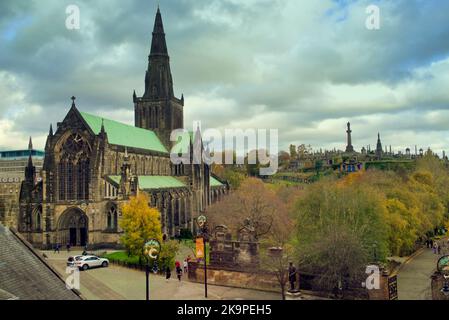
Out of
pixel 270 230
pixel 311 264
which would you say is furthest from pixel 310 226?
pixel 270 230

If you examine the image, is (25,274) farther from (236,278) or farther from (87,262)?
(87,262)

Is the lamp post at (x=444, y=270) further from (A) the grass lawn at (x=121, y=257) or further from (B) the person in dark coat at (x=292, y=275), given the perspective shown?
(A) the grass lawn at (x=121, y=257)

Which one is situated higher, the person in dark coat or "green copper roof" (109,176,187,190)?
"green copper roof" (109,176,187,190)

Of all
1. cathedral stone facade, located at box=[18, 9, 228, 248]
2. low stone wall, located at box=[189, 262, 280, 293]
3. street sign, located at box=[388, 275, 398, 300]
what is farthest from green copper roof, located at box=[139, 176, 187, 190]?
street sign, located at box=[388, 275, 398, 300]

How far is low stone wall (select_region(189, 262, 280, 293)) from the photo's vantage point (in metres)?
30.9

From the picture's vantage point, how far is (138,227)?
40406 millimetres

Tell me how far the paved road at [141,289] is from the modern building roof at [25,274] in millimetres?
14279

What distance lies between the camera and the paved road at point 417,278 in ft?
91.9

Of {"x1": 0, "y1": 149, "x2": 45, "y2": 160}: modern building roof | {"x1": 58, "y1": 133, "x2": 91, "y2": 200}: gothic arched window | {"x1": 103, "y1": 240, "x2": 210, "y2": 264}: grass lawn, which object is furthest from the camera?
{"x1": 0, "y1": 149, "x2": 45, "y2": 160}: modern building roof

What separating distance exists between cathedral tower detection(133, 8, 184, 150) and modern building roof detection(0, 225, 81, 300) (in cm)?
6406

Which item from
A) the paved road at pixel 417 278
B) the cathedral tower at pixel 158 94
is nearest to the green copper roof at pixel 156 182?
the cathedral tower at pixel 158 94

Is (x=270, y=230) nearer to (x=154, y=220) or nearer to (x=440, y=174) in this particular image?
(x=154, y=220)

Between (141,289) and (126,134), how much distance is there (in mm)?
38187

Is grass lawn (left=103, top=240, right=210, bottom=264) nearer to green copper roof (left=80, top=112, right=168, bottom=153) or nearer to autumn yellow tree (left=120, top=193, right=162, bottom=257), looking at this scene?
autumn yellow tree (left=120, top=193, right=162, bottom=257)
